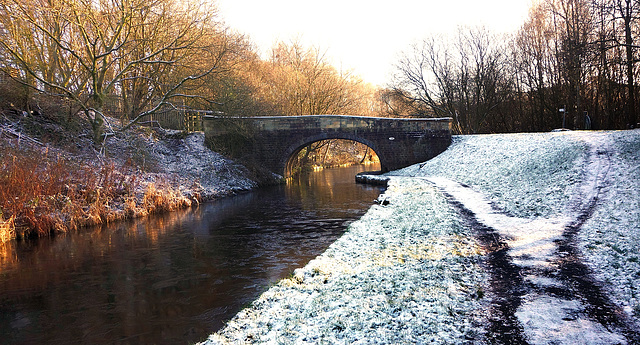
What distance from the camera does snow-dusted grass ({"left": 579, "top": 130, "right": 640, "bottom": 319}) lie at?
13.9ft

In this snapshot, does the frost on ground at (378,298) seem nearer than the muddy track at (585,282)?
No

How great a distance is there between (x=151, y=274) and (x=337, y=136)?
16.9 metres

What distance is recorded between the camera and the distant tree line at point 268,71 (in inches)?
516

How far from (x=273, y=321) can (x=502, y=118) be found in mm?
29788

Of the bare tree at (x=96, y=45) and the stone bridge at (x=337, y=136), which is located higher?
the bare tree at (x=96, y=45)

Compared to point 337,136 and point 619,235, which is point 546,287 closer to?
point 619,235

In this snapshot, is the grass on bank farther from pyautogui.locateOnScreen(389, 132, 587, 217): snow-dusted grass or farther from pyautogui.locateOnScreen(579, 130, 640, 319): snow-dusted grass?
pyautogui.locateOnScreen(579, 130, 640, 319): snow-dusted grass

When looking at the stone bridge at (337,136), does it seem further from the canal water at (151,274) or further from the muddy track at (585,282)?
the muddy track at (585,282)

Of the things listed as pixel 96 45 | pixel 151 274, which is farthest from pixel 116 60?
pixel 151 274

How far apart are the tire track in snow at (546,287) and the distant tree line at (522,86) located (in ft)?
54.2

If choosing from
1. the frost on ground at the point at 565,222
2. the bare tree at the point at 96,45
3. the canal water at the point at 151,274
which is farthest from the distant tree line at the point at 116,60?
the frost on ground at the point at 565,222

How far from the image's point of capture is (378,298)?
431cm

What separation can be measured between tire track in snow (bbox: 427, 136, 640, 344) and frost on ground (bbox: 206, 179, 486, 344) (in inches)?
10.0

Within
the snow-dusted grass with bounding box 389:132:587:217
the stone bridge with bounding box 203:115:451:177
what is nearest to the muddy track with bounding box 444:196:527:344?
the snow-dusted grass with bounding box 389:132:587:217
